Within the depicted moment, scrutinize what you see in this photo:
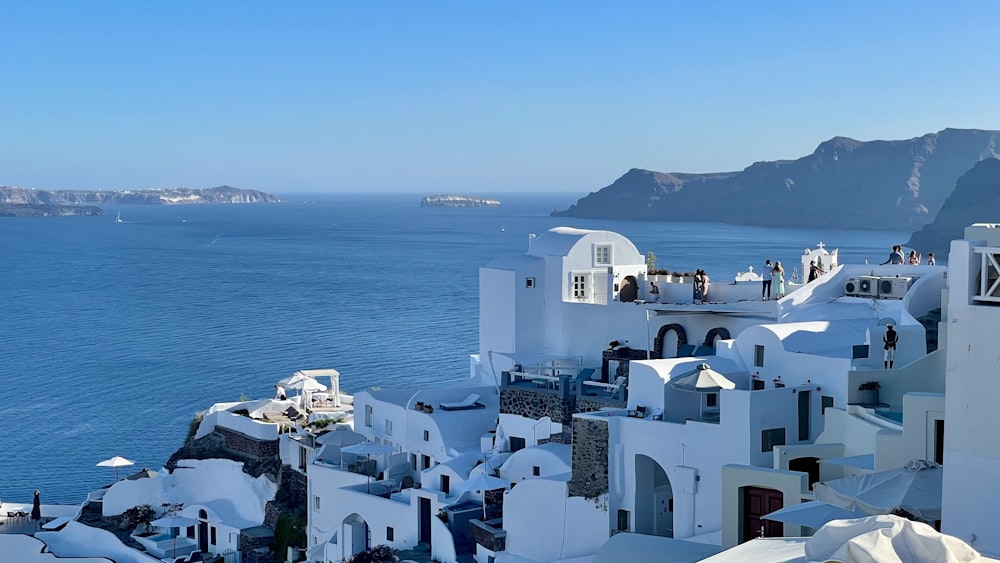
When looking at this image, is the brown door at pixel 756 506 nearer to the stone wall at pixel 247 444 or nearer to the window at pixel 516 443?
the window at pixel 516 443

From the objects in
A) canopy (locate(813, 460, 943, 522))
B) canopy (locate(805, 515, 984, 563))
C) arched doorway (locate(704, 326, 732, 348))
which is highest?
canopy (locate(805, 515, 984, 563))

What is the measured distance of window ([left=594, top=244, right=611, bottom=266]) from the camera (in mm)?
32969

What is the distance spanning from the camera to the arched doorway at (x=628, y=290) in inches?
1313

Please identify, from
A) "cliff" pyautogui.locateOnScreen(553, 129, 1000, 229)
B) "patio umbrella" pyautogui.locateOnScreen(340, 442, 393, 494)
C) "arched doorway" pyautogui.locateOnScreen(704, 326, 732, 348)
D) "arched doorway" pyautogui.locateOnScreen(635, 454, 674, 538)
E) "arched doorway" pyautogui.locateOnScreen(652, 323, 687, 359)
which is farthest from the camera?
"cliff" pyautogui.locateOnScreen(553, 129, 1000, 229)

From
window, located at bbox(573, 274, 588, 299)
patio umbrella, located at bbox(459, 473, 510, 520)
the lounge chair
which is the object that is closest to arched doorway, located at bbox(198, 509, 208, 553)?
the lounge chair

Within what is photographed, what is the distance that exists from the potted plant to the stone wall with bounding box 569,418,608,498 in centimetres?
479

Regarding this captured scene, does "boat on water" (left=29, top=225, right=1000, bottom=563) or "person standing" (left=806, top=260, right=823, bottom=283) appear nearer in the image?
"boat on water" (left=29, top=225, right=1000, bottom=563)

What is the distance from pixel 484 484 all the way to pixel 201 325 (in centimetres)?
5978

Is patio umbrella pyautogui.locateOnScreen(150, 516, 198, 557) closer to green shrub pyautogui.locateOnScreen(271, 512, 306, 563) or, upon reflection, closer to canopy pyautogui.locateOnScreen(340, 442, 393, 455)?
green shrub pyautogui.locateOnScreen(271, 512, 306, 563)

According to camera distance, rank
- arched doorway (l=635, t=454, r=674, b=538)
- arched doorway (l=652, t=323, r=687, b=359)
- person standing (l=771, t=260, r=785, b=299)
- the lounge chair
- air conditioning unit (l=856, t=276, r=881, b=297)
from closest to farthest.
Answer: arched doorway (l=635, t=454, r=674, b=538) < air conditioning unit (l=856, t=276, r=881, b=297) < arched doorway (l=652, t=323, r=687, b=359) < person standing (l=771, t=260, r=785, b=299) < the lounge chair

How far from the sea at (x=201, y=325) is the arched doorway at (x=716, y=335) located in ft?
82.3

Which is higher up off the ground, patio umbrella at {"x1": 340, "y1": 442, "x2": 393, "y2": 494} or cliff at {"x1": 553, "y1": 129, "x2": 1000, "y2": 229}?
cliff at {"x1": 553, "y1": 129, "x2": 1000, "y2": 229}

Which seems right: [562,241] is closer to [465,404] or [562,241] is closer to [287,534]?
[465,404]

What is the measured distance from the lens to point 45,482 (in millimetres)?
45938
